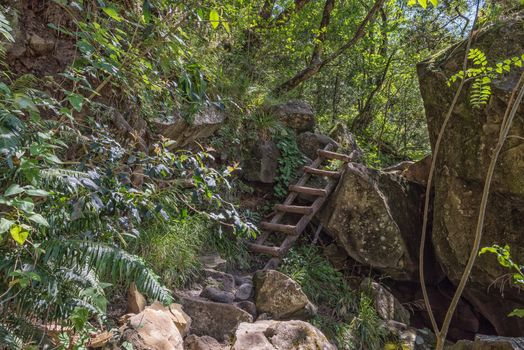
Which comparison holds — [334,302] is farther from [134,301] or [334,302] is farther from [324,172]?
[134,301]

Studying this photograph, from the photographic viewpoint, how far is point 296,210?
15.1 feet

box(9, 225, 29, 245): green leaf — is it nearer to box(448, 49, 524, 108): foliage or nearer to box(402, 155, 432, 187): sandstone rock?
box(448, 49, 524, 108): foliage

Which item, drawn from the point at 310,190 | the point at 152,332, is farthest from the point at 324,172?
the point at 152,332

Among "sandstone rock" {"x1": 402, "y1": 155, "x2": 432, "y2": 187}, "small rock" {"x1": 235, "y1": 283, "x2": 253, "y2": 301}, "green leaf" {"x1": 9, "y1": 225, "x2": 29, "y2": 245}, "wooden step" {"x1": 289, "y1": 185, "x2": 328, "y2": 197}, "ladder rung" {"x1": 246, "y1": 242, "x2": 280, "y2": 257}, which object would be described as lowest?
"small rock" {"x1": 235, "y1": 283, "x2": 253, "y2": 301}

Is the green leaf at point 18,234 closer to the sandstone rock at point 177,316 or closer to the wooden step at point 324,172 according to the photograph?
the sandstone rock at point 177,316

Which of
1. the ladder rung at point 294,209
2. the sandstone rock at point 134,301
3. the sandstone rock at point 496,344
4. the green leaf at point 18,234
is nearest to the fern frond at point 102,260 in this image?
the green leaf at point 18,234

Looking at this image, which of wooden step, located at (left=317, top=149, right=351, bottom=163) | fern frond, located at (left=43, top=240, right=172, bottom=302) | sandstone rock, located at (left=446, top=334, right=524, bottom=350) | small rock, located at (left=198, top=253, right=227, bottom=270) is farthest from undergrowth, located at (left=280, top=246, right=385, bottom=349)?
fern frond, located at (left=43, top=240, right=172, bottom=302)

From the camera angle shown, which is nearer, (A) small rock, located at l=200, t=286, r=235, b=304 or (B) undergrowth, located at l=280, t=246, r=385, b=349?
(A) small rock, located at l=200, t=286, r=235, b=304

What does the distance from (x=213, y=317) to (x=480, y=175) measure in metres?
2.94

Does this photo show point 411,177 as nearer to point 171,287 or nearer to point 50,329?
point 171,287

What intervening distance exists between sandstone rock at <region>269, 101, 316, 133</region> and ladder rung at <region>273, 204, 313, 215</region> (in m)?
1.45

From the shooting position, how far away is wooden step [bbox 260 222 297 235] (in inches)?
173

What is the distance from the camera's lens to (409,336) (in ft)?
12.0

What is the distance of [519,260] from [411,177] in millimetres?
1540
